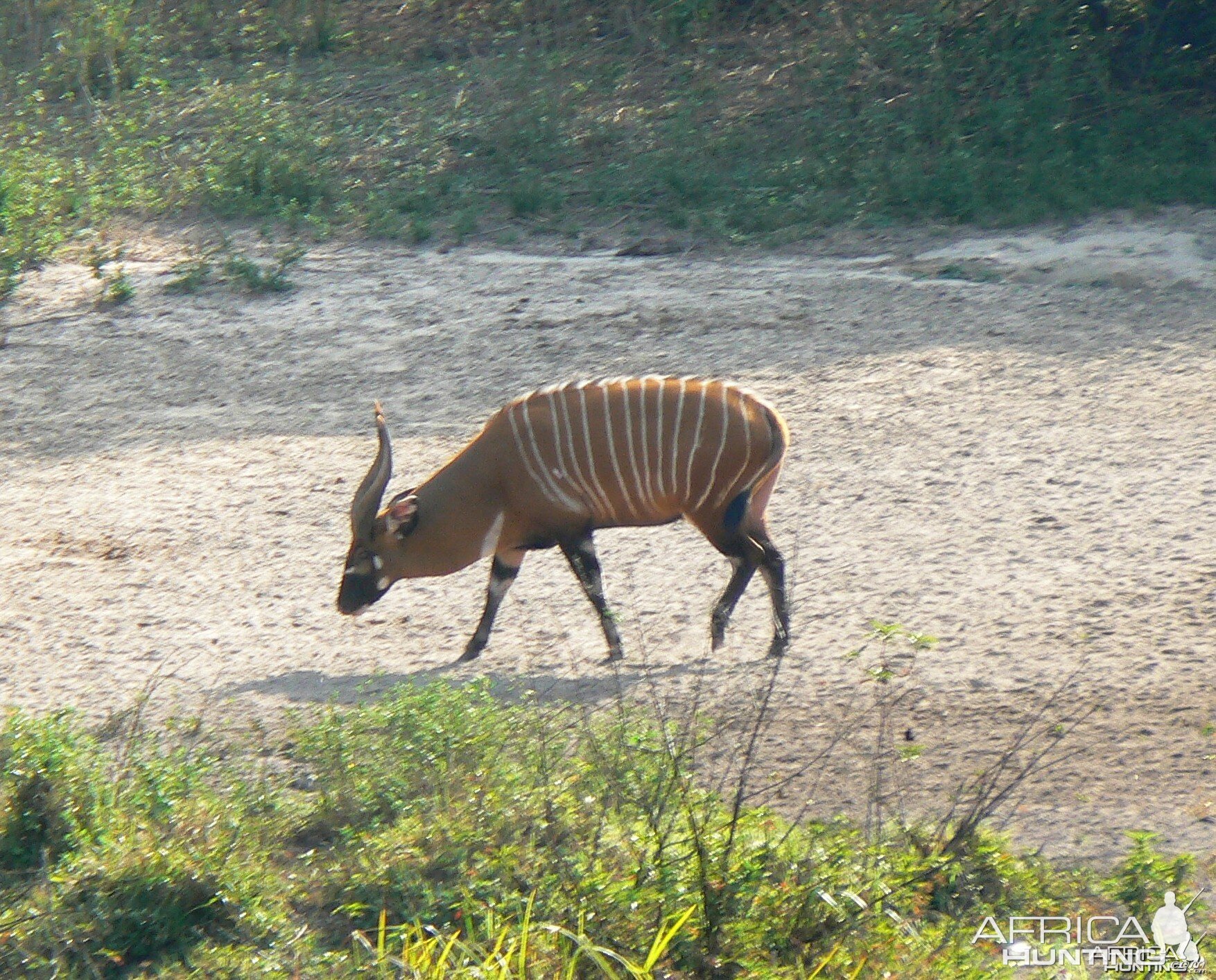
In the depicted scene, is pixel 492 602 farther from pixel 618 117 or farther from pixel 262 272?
pixel 618 117

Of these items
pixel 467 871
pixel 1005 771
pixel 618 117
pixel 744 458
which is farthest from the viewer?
pixel 618 117

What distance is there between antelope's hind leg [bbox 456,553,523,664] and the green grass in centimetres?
121

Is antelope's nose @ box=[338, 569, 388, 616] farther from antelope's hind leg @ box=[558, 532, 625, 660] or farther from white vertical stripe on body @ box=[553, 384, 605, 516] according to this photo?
white vertical stripe on body @ box=[553, 384, 605, 516]

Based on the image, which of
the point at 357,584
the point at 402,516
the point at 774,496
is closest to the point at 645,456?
the point at 402,516

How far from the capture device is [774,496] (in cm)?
758

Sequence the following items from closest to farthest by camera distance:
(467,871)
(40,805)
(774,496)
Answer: (467,871) → (40,805) → (774,496)

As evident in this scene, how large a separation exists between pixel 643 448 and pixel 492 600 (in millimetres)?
878

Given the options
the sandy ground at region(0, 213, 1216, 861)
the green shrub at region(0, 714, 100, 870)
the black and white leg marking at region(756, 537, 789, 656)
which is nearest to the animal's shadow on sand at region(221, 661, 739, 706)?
the sandy ground at region(0, 213, 1216, 861)

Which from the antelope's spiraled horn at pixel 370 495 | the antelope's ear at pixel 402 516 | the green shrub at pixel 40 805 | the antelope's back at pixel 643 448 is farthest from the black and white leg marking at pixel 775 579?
the green shrub at pixel 40 805

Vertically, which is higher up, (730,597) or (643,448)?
(643,448)

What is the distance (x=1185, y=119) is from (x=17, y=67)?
10425 millimetres

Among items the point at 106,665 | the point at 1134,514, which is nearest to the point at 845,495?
the point at 1134,514

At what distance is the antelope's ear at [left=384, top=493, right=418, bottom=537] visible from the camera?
635 cm

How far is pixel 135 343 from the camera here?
32.9 feet
